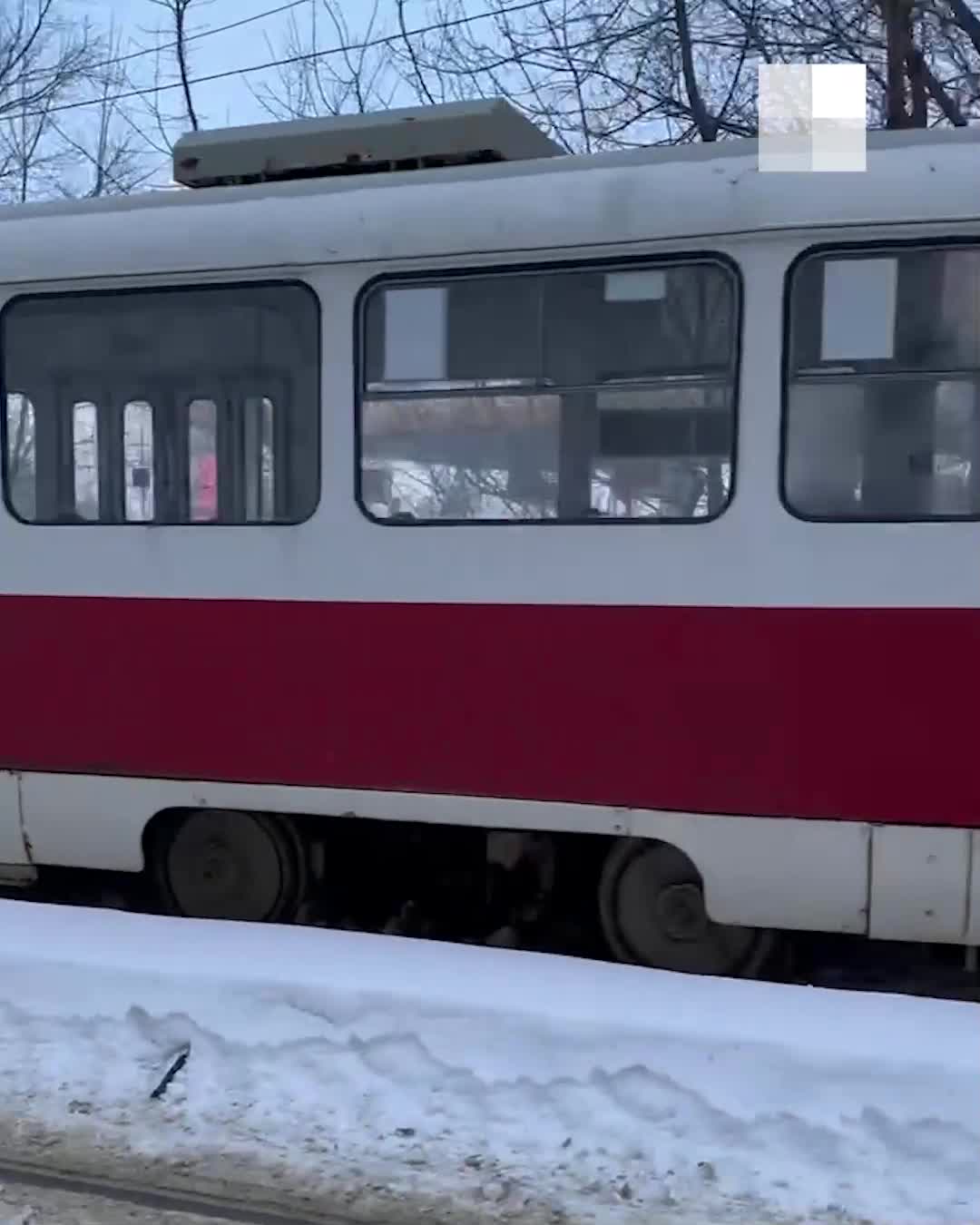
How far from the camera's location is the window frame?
455 centimetres

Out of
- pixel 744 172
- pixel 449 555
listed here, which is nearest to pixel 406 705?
pixel 449 555

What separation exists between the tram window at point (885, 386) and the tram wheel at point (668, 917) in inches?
49.4

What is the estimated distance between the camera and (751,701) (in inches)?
165

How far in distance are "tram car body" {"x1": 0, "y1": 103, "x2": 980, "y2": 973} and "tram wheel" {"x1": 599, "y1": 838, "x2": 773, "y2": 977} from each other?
0.04 ft

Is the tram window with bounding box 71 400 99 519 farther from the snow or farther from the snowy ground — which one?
the snowy ground

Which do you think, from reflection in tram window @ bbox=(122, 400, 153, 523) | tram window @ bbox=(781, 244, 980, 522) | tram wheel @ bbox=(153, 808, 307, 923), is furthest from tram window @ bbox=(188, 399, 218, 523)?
tram window @ bbox=(781, 244, 980, 522)

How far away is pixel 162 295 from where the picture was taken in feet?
15.5

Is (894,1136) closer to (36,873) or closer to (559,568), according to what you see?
(559,568)

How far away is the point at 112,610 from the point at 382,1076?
2.08 meters

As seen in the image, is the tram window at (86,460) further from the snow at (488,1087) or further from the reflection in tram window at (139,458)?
the snow at (488,1087)

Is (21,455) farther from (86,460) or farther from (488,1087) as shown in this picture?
(488,1087)

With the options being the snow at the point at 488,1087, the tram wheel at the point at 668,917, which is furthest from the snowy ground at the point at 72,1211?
the tram wheel at the point at 668,917

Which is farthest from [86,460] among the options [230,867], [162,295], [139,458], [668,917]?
[668,917]

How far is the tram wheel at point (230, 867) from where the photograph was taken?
4859 millimetres
